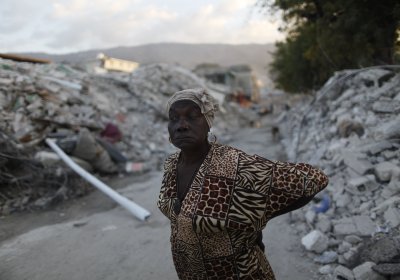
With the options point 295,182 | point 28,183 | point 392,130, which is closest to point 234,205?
point 295,182

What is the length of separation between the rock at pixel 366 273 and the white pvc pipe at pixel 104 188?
125 inches

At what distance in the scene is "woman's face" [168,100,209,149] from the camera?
1.62m

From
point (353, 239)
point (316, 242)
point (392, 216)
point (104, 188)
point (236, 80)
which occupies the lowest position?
point (104, 188)

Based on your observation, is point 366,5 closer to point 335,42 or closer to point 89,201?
point 335,42

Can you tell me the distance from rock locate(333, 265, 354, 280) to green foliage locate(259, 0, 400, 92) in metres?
5.76

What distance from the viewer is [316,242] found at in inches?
148

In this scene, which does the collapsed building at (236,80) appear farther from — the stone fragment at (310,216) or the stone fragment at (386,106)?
the stone fragment at (310,216)

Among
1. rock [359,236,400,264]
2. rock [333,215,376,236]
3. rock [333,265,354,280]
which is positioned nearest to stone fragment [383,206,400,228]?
rock [333,215,376,236]

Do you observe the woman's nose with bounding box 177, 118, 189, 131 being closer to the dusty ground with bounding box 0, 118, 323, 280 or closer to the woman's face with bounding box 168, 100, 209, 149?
the woman's face with bounding box 168, 100, 209, 149

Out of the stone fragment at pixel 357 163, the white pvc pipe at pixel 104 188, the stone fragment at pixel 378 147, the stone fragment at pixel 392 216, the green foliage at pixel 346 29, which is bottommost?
the white pvc pipe at pixel 104 188

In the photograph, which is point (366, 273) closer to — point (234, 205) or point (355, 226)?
point (355, 226)

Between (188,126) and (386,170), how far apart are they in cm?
353

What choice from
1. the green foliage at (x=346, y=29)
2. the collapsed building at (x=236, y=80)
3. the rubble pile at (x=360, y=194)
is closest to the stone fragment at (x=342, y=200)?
the rubble pile at (x=360, y=194)

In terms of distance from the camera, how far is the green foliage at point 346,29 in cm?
802
